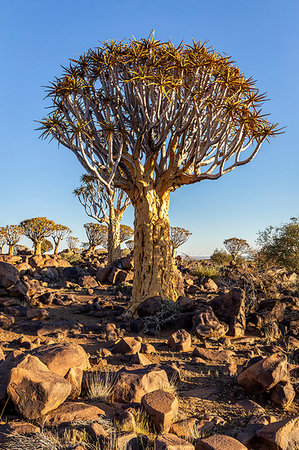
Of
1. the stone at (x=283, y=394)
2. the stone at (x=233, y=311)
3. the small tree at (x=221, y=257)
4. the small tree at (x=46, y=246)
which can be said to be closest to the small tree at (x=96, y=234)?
the small tree at (x=46, y=246)

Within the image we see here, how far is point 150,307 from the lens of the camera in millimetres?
8078

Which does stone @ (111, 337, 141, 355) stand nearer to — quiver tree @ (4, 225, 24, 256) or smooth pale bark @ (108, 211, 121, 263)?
smooth pale bark @ (108, 211, 121, 263)

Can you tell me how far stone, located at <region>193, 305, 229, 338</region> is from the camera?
677cm

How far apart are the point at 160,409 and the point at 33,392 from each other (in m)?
1.16

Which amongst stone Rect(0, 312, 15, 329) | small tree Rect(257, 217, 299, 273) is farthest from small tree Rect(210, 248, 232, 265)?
stone Rect(0, 312, 15, 329)

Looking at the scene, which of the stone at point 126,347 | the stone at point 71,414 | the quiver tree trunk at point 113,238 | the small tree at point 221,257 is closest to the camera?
the stone at point 71,414

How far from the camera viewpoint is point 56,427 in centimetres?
287

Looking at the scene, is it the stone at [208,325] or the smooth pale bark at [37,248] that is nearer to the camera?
the stone at [208,325]

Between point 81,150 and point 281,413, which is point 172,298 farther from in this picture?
point 281,413

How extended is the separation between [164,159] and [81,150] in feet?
7.56

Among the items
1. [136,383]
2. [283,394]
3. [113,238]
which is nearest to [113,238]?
[113,238]

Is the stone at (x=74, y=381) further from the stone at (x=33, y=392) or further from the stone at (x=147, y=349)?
the stone at (x=147, y=349)

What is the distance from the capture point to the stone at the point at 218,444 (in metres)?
2.59

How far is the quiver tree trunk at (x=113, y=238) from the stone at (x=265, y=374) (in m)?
15.2
